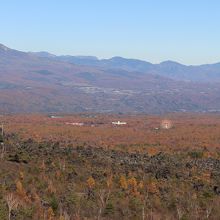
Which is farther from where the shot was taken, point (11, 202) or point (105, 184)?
point (105, 184)

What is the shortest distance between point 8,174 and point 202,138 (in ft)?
256

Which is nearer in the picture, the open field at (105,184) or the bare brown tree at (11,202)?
the bare brown tree at (11,202)

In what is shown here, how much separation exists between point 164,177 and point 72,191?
52.2ft

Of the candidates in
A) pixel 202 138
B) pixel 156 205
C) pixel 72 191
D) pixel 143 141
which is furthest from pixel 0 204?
pixel 202 138

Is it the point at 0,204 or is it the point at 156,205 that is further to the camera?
the point at 156,205

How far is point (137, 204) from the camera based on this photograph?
226 feet

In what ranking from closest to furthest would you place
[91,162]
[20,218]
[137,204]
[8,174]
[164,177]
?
[20,218] < [137,204] < [8,174] < [164,177] < [91,162]

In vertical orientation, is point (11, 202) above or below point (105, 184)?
above

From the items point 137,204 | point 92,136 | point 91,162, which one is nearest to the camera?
point 137,204

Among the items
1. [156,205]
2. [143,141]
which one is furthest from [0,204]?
A: [143,141]

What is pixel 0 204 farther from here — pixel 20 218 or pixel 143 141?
pixel 143 141

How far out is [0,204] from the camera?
60.9 meters

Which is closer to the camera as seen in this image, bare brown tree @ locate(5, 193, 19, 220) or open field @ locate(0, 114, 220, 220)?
bare brown tree @ locate(5, 193, 19, 220)

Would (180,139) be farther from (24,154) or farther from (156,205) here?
(156,205)
